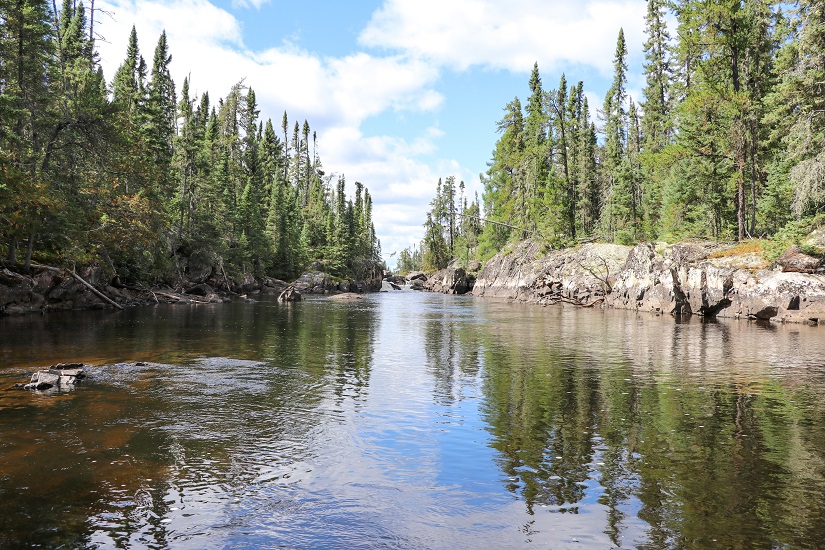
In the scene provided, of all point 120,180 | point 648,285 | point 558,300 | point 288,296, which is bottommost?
point 558,300

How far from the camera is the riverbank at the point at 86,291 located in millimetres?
31812

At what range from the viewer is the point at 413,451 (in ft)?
31.3

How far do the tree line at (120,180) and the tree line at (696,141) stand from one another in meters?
38.7

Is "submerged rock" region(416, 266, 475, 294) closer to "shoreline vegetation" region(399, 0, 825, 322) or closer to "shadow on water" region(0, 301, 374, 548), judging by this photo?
"shoreline vegetation" region(399, 0, 825, 322)

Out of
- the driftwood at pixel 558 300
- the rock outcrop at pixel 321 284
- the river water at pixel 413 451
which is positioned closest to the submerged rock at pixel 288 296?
the rock outcrop at pixel 321 284

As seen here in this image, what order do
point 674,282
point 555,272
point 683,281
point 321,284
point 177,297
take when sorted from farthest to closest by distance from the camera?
point 321,284
point 555,272
point 177,297
point 674,282
point 683,281

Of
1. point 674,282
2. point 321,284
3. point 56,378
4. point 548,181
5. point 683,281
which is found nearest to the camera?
point 56,378

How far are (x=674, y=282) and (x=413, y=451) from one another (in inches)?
1502

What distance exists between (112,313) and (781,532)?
3832 centimetres

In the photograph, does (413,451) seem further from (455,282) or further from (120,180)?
(455,282)

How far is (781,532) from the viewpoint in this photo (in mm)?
6309

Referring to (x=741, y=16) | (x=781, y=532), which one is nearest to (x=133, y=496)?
(x=781, y=532)

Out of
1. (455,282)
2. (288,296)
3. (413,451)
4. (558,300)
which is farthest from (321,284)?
(413,451)

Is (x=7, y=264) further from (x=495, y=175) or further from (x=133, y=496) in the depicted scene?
(x=495, y=175)
